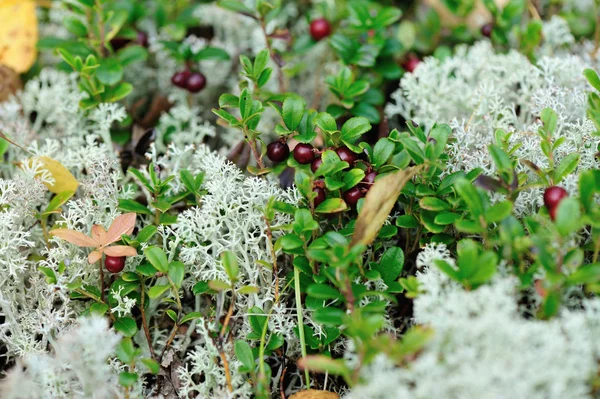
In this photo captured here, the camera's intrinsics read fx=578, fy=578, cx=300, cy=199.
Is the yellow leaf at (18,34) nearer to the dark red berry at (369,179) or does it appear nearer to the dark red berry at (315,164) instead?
the dark red berry at (315,164)

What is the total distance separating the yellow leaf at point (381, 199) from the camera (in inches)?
65.7

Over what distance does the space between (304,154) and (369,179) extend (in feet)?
0.72

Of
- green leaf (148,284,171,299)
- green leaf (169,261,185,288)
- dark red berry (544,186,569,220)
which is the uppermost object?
dark red berry (544,186,569,220)

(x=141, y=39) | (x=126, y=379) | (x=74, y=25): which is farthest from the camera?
Result: (x=141, y=39)

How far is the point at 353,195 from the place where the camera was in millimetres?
1814

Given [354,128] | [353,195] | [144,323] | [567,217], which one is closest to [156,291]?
[144,323]

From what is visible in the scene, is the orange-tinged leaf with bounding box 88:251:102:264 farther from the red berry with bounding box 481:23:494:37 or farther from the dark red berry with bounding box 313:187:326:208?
the red berry with bounding box 481:23:494:37

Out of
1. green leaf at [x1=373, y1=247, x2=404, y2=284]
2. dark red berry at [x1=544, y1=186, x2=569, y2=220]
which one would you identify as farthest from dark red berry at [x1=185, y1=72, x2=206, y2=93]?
dark red berry at [x1=544, y1=186, x2=569, y2=220]

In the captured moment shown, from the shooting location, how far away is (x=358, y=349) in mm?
1379

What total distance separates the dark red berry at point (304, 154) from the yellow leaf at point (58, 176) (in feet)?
2.68

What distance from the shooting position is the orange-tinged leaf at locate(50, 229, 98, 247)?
173cm

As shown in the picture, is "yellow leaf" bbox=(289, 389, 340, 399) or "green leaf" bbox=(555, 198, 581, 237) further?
"yellow leaf" bbox=(289, 389, 340, 399)

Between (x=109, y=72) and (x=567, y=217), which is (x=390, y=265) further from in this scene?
(x=109, y=72)

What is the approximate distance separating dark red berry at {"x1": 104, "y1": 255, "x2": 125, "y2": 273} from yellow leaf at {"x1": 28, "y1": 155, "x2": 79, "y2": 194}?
0.42 meters
